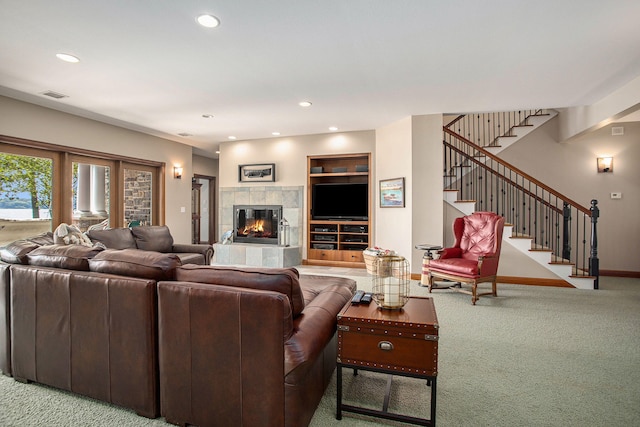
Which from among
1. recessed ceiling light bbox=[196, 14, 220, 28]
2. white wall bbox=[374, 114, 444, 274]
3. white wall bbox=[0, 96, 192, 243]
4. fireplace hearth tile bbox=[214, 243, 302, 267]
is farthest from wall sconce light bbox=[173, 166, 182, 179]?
recessed ceiling light bbox=[196, 14, 220, 28]

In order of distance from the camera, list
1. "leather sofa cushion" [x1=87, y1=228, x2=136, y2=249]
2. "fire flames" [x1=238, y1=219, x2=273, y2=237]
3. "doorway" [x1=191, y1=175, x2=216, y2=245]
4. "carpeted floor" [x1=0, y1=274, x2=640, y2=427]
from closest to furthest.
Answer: "carpeted floor" [x1=0, y1=274, x2=640, y2=427]
"leather sofa cushion" [x1=87, y1=228, x2=136, y2=249]
"fire flames" [x1=238, y1=219, x2=273, y2=237]
"doorway" [x1=191, y1=175, x2=216, y2=245]

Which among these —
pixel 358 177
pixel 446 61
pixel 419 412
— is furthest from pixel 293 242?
pixel 419 412

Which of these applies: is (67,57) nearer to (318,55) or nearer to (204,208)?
(318,55)

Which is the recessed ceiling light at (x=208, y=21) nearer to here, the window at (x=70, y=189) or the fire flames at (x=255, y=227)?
the window at (x=70, y=189)

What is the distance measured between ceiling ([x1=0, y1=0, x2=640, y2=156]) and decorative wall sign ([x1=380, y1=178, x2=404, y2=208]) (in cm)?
120

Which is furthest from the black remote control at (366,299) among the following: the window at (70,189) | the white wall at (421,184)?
the window at (70,189)

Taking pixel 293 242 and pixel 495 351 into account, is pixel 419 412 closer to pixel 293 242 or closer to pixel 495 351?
pixel 495 351

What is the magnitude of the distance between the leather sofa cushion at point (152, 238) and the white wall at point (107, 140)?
1823 millimetres

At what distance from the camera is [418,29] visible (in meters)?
2.72

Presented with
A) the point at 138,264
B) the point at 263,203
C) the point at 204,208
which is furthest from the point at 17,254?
the point at 204,208

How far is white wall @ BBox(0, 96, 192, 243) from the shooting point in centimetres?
457

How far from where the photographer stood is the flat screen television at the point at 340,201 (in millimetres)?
6469

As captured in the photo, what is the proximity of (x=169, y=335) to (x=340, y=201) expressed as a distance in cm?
512

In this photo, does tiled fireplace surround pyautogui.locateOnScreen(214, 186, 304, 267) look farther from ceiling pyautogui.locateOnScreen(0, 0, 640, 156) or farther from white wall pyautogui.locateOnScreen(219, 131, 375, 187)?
ceiling pyautogui.locateOnScreen(0, 0, 640, 156)
